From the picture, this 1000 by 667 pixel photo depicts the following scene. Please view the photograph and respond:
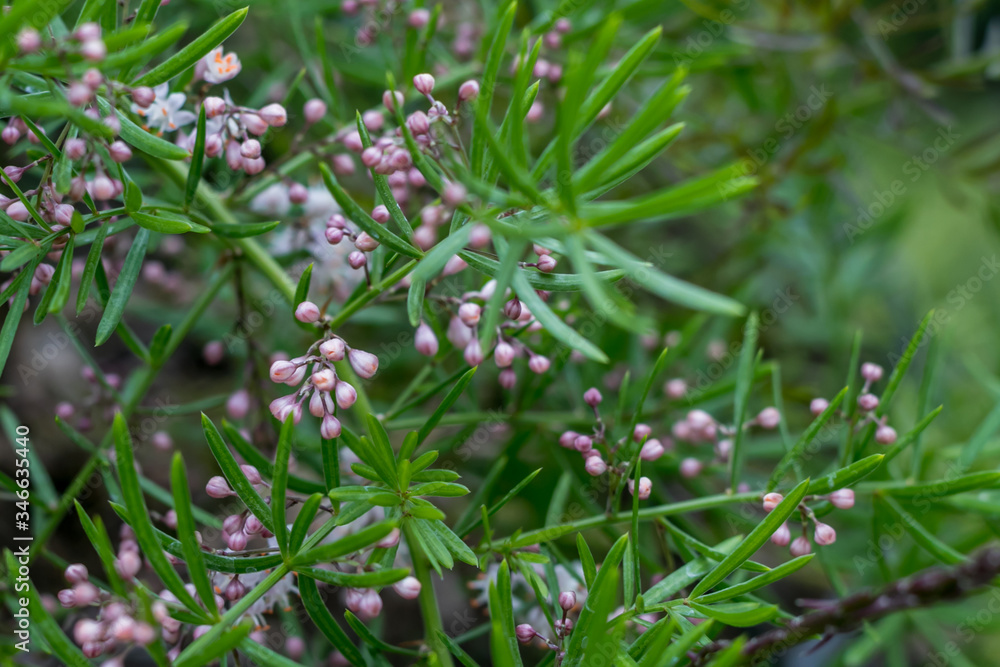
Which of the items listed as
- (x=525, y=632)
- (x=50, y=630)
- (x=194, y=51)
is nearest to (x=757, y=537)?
(x=525, y=632)

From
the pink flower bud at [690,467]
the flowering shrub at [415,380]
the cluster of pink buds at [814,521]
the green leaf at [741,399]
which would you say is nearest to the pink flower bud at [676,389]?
the flowering shrub at [415,380]

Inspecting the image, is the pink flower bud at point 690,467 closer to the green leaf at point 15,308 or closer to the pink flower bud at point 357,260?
the pink flower bud at point 357,260

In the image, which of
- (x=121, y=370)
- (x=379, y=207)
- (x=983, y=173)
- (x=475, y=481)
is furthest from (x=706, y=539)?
(x=121, y=370)

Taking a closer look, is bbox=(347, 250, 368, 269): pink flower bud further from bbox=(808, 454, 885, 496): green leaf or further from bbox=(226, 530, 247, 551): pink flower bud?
bbox=(808, 454, 885, 496): green leaf

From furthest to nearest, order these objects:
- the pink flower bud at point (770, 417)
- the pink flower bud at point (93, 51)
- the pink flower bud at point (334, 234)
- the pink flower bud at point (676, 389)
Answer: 1. the pink flower bud at point (676, 389)
2. the pink flower bud at point (770, 417)
3. the pink flower bud at point (334, 234)
4. the pink flower bud at point (93, 51)

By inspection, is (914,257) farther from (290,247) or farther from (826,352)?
(290,247)
